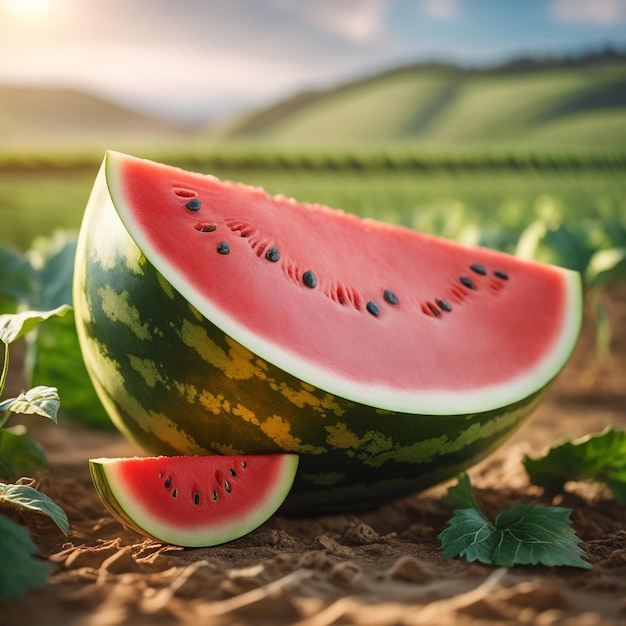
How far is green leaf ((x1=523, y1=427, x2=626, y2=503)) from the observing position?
160 cm

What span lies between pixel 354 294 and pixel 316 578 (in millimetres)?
550

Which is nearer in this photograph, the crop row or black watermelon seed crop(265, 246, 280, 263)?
black watermelon seed crop(265, 246, 280, 263)

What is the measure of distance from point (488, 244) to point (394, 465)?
199cm

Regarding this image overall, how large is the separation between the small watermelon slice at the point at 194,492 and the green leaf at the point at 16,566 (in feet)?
0.55

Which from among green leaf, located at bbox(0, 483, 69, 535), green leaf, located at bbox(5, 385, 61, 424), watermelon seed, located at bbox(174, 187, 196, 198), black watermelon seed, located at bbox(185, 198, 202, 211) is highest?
watermelon seed, located at bbox(174, 187, 196, 198)

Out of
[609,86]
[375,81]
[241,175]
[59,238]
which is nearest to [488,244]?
[59,238]

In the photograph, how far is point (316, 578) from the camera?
1.07 m

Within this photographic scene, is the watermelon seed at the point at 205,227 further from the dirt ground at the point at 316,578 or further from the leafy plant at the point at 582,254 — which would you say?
the leafy plant at the point at 582,254

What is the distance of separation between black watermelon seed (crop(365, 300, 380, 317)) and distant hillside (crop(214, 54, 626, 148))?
15.3 ft

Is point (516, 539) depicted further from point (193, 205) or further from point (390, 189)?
point (390, 189)

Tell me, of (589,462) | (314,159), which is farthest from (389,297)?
(314,159)

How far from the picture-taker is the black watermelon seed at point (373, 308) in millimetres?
1400

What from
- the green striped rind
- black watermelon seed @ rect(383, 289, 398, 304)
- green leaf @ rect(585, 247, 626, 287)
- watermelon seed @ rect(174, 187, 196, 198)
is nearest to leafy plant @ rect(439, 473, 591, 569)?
black watermelon seed @ rect(383, 289, 398, 304)

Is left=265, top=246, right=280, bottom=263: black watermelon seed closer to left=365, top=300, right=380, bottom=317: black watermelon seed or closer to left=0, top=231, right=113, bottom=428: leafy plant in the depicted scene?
left=365, top=300, right=380, bottom=317: black watermelon seed
